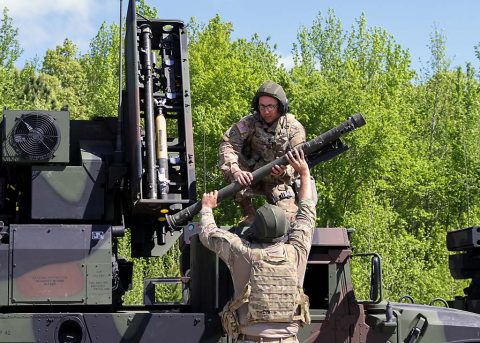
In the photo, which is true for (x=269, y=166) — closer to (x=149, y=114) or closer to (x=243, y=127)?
(x=243, y=127)

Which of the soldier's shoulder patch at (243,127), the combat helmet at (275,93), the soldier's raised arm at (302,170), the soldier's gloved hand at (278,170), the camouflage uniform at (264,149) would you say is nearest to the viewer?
the soldier's raised arm at (302,170)

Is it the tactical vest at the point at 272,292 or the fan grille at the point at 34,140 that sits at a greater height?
the fan grille at the point at 34,140

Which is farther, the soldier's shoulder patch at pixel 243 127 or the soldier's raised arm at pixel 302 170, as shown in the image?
the soldier's shoulder patch at pixel 243 127

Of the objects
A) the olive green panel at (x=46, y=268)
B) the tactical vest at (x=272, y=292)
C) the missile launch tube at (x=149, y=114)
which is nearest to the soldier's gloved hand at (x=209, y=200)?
the tactical vest at (x=272, y=292)

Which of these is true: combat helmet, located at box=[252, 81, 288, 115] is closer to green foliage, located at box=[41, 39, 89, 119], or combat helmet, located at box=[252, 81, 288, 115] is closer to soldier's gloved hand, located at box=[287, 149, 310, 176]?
soldier's gloved hand, located at box=[287, 149, 310, 176]

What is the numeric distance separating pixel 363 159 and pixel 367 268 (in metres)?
11.7

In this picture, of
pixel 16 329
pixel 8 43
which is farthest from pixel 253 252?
pixel 8 43

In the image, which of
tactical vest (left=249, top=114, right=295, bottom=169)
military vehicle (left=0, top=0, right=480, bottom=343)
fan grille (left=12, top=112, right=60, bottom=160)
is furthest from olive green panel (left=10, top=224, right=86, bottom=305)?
tactical vest (left=249, top=114, right=295, bottom=169)

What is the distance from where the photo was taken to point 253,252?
782 cm

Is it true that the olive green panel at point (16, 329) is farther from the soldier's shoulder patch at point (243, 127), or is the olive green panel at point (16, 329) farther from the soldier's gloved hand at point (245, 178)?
the soldier's shoulder patch at point (243, 127)

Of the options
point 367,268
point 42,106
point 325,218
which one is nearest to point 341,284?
point 367,268

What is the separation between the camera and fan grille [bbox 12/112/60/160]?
29.0 feet

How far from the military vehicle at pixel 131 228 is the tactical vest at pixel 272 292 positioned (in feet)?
2.21

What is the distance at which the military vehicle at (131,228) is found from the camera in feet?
27.4
